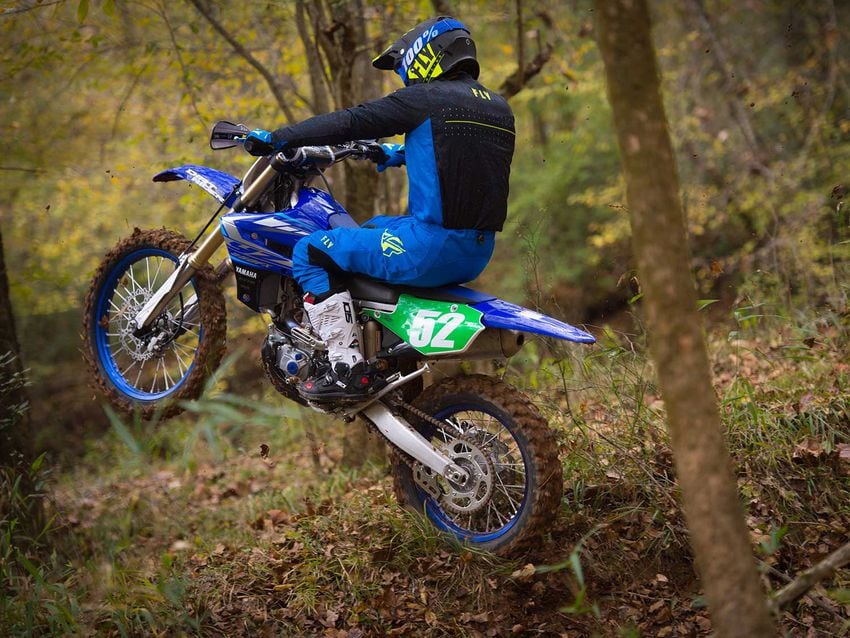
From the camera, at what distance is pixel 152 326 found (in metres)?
4.96

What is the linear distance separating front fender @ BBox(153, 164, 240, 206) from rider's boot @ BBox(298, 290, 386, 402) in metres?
0.97

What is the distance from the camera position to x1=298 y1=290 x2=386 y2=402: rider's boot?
407 centimetres

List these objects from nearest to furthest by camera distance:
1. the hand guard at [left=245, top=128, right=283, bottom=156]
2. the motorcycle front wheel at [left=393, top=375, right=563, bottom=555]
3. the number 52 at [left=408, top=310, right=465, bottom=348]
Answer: the motorcycle front wheel at [left=393, top=375, right=563, bottom=555], the number 52 at [left=408, top=310, right=465, bottom=348], the hand guard at [left=245, top=128, right=283, bottom=156]

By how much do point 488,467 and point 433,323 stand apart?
0.76 meters

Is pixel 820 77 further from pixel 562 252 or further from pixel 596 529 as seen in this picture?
pixel 596 529

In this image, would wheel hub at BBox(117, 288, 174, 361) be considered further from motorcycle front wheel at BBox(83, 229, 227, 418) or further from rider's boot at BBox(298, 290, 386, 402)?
rider's boot at BBox(298, 290, 386, 402)

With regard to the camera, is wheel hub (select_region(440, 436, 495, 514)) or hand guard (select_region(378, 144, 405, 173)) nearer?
wheel hub (select_region(440, 436, 495, 514))

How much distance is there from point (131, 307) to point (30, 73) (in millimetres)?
6210

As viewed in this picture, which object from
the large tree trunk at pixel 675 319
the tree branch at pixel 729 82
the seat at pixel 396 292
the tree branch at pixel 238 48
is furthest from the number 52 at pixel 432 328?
the tree branch at pixel 729 82

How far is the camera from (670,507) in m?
3.98

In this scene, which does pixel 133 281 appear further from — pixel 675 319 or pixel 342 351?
pixel 675 319

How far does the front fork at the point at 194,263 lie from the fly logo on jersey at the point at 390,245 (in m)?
0.78

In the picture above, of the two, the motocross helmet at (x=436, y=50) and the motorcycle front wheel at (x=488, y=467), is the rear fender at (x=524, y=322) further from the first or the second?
the motocross helmet at (x=436, y=50)

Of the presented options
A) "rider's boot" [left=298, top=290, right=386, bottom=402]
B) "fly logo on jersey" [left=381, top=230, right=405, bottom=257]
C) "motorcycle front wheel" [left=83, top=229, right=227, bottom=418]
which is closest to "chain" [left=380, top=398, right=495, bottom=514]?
"rider's boot" [left=298, top=290, right=386, bottom=402]
